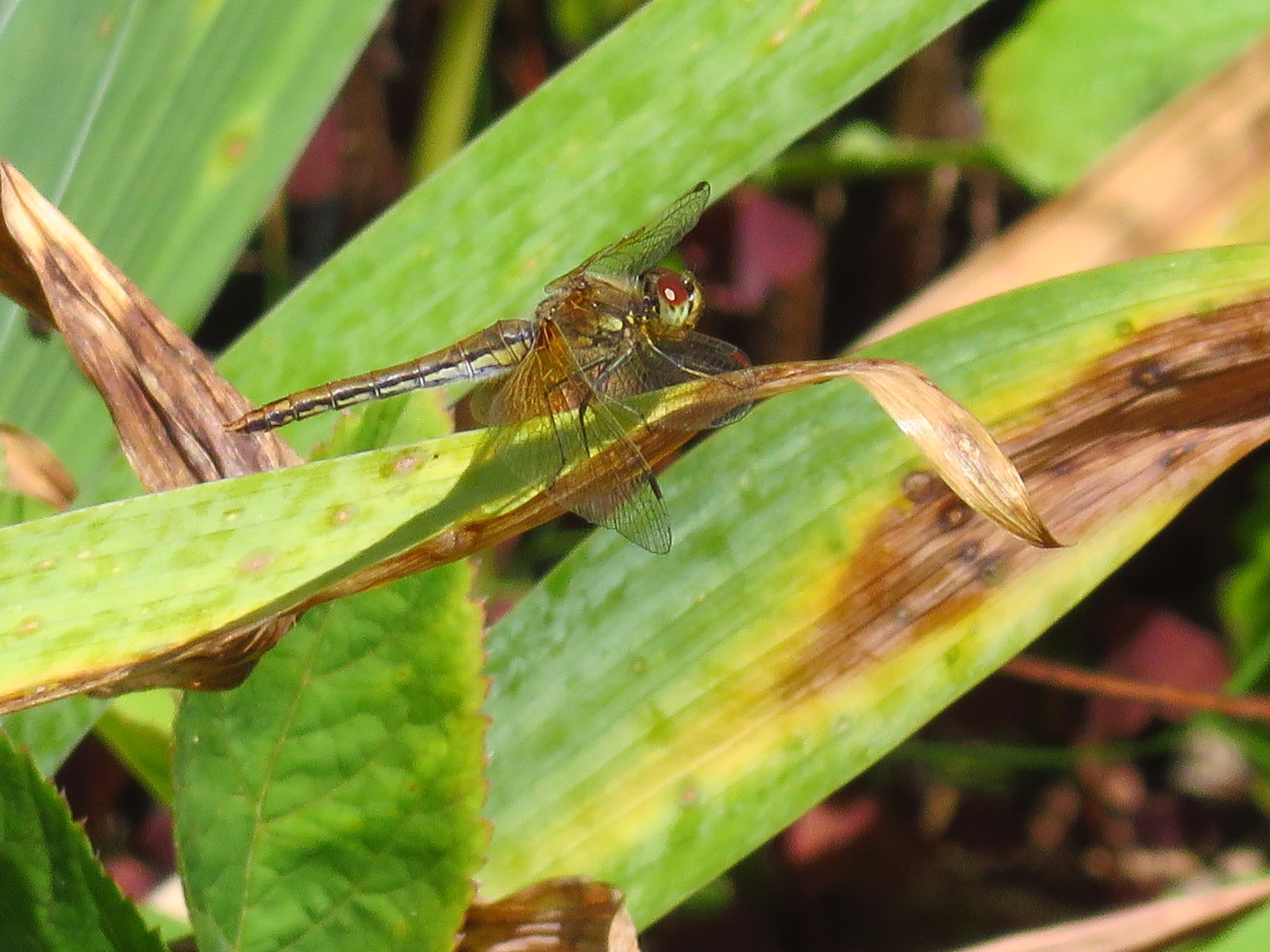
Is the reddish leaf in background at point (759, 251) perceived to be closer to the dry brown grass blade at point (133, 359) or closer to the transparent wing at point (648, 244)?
the transparent wing at point (648, 244)

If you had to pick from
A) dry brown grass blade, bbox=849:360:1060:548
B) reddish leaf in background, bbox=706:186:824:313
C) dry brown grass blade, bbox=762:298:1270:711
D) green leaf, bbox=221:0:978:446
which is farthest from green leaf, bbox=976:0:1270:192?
dry brown grass blade, bbox=849:360:1060:548

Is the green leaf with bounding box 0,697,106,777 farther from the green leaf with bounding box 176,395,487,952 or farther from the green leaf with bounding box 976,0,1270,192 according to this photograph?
the green leaf with bounding box 976,0,1270,192

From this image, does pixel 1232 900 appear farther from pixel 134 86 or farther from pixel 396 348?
pixel 134 86

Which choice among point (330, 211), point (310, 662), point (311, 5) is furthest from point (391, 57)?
point (310, 662)

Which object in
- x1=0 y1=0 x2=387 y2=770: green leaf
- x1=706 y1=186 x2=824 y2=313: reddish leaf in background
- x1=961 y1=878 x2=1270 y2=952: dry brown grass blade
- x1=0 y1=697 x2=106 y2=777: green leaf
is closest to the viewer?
x1=0 y1=697 x2=106 y2=777: green leaf

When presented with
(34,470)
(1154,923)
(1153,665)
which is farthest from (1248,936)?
(34,470)
